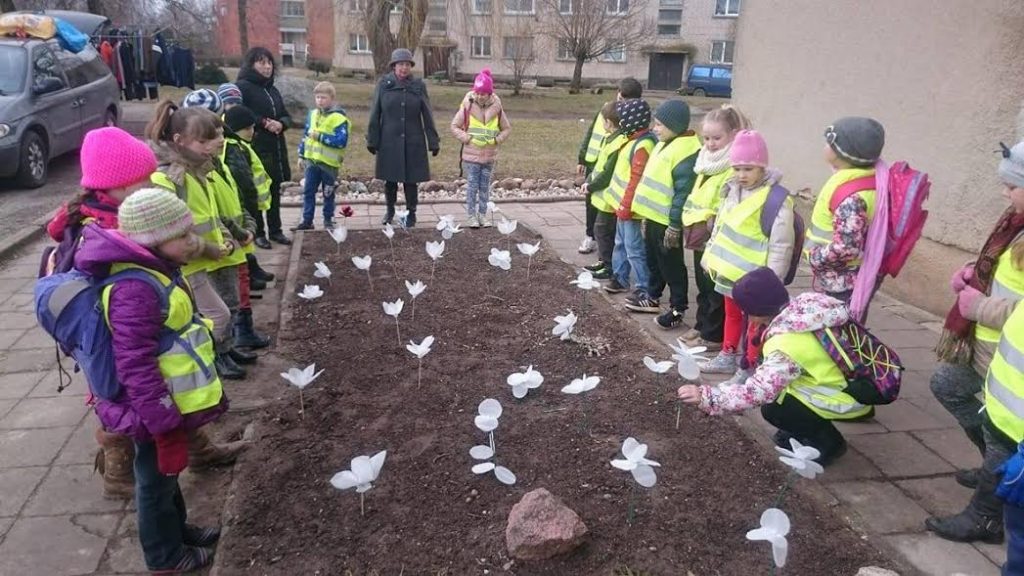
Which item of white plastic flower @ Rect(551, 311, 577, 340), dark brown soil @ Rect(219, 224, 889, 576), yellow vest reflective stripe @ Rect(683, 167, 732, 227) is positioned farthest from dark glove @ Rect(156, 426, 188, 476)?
yellow vest reflective stripe @ Rect(683, 167, 732, 227)

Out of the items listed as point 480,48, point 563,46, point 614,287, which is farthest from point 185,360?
point 480,48

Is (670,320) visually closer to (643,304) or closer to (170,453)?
(643,304)

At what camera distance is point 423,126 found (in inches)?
295

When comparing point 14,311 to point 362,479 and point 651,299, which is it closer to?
point 362,479

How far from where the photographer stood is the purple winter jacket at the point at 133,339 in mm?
2303

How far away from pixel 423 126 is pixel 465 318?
3.10 meters

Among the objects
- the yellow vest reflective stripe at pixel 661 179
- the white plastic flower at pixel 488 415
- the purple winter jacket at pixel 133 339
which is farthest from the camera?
the yellow vest reflective stripe at pixel 661 179

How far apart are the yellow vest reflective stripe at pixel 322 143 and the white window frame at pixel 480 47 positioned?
36.5m

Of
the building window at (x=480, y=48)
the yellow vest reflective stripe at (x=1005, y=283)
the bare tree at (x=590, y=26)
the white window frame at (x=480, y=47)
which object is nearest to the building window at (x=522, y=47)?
the bare tree at (x=590, y=26)

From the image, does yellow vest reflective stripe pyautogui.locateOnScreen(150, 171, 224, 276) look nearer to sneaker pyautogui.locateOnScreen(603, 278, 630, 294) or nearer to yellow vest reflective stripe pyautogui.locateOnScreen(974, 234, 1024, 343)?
sneaker pyautogui.locateOnScreen(603, 278, 630, 294)

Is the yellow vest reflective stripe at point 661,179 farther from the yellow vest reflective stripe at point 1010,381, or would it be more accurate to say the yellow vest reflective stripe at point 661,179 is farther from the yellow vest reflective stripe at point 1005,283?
the yellow vest reflective stripe at point 1010,381

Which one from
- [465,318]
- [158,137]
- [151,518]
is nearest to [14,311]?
[158,137]

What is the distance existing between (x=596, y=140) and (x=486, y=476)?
14.5ft

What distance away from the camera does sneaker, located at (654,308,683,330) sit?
5.18 meters
